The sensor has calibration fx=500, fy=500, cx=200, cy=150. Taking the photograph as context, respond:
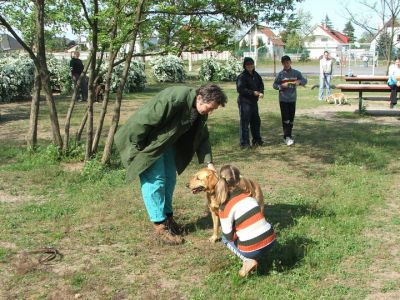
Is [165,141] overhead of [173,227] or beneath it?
overhead

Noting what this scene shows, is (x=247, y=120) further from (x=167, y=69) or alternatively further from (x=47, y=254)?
(x=167, y=69)

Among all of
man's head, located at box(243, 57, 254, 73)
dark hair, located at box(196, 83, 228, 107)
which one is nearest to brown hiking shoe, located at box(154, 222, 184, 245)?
dark hair, located at box(196, 83, 228, 107)

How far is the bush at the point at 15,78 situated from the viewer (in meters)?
17.0

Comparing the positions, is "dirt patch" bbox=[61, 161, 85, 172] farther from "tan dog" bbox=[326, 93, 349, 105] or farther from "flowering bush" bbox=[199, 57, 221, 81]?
"flowering bush" bbox=[199, 57, 221, 81]

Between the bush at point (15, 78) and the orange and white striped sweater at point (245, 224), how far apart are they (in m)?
14.7

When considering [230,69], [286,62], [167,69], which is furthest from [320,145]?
[230,69]

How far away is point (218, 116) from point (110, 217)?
8.43m

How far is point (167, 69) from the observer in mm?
25219

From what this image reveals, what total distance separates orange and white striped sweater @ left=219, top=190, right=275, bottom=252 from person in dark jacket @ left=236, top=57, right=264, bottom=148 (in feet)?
17.6

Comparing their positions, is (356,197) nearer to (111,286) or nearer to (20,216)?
(111,286)

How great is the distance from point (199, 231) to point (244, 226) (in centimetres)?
122

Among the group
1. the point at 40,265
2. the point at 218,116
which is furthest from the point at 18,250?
the point at 218,116

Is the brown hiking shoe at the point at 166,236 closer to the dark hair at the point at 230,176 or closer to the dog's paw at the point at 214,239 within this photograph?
the dog's paw at the point at 214,239

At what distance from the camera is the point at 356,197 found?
243 inches
